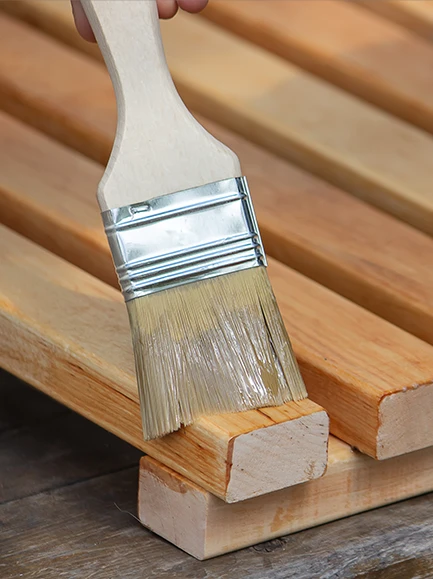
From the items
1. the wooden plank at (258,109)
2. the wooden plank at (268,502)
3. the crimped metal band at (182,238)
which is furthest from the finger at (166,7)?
the wooden plank at (268,502)

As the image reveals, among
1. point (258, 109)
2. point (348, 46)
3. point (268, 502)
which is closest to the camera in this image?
point (268, 502)

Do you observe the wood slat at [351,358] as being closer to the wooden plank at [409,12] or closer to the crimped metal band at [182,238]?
the crimped metal band at [182,238]

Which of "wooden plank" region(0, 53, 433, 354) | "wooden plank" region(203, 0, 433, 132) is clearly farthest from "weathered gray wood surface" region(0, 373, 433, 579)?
"wooden plank" region(203, 0, 433, 132)

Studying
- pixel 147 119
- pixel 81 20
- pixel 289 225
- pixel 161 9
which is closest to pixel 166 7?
pixel 161 9

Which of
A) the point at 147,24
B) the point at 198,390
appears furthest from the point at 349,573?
the point at 147,24

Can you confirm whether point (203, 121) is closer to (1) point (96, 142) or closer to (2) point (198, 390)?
(1) point (96, 142)

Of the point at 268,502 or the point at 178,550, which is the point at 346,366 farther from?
the point at 178,550

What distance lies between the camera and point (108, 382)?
5.19 feet

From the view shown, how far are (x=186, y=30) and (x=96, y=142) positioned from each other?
0.41 m

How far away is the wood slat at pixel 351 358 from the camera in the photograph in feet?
5.08

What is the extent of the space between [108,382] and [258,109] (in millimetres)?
740

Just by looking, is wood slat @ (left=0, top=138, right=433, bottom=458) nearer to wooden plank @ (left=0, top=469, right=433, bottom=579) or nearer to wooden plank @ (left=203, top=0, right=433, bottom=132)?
wooden plank @ (left=0, top=469, right=433, bottom=579)

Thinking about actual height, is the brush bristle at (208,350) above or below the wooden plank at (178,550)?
above

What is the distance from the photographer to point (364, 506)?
1.66 metres
